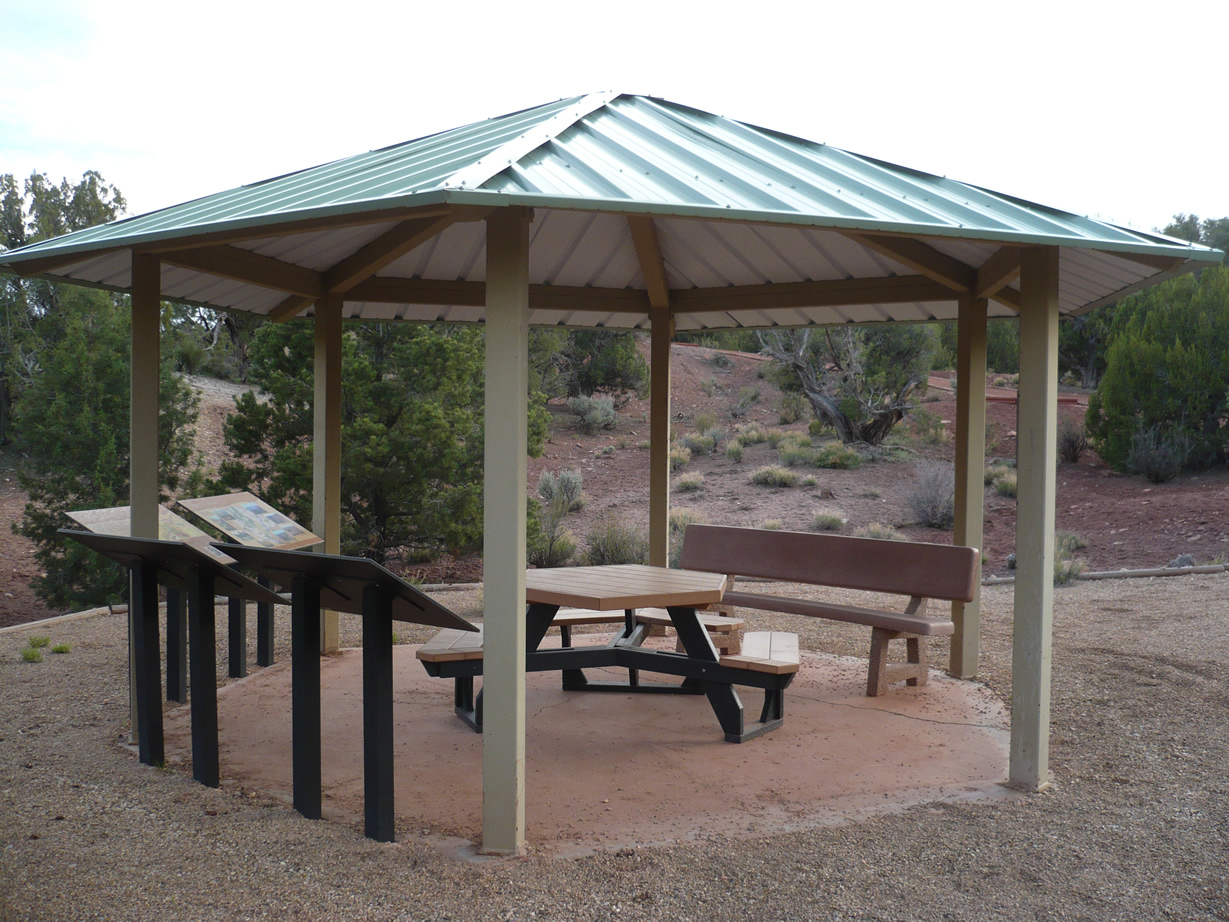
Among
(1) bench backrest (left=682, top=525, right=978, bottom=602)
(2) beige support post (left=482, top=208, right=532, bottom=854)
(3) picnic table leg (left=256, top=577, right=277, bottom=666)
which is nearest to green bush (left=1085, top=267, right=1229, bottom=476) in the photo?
(1) bench backrest (left=682, top=525, right=978, bottom=602)

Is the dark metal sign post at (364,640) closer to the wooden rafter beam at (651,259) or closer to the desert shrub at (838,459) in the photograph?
the wooden rafter beam at (651,259)

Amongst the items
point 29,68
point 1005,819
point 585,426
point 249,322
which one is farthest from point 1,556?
point 29,68

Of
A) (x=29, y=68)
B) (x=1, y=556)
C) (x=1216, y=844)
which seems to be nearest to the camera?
(x=1216, y=844)

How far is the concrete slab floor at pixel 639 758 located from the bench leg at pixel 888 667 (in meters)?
0.10

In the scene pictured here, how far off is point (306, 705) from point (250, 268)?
3047 mm

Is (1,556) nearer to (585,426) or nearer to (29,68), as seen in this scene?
(585,426)

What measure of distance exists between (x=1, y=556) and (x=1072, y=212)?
17.5m

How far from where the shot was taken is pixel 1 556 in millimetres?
15773

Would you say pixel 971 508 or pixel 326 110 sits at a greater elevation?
pixel 326 110

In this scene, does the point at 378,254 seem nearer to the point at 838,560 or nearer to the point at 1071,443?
the point at 838,560

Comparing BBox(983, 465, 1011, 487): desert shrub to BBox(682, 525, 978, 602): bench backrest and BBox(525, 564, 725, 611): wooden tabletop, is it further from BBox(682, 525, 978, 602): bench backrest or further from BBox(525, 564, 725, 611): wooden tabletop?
BBox(525, 564, 725, 611): wooden tabletop

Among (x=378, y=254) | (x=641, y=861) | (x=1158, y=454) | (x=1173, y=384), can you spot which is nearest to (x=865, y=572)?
(x=641, y=861)

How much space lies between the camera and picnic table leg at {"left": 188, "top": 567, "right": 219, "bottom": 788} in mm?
4055

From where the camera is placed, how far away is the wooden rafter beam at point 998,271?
4984mm
